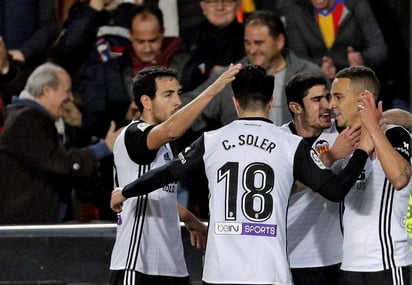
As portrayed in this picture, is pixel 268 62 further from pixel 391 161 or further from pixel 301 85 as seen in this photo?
pixel 391 161

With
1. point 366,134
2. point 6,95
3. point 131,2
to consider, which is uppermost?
point 131,2

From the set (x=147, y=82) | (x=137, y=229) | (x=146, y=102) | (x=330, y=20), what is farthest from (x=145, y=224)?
(x=330, y=20)

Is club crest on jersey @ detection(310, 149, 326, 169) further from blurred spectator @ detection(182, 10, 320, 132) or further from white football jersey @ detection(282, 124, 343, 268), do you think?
blurred spectator @ detection(182, 10, 320, 132)

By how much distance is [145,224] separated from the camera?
25.5ft

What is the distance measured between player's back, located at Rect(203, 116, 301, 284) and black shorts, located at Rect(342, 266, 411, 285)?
68 centimetres

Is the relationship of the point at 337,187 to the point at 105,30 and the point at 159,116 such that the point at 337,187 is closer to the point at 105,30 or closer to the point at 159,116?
the point at 159,116

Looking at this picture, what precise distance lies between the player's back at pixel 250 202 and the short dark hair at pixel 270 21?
3273 millimetres

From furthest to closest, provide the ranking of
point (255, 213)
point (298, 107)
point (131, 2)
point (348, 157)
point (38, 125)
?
point (131, 2), point (38, 125), point (298, 107), point (348, 157), point (255, 213)

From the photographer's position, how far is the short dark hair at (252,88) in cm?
692

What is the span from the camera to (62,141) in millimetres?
10391

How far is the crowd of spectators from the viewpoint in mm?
10359

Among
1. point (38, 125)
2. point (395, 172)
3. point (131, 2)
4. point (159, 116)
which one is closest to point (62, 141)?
point (38, 125)

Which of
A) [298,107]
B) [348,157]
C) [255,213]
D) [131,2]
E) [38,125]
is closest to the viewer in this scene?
[255,213]

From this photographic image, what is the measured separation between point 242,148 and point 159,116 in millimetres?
1091
